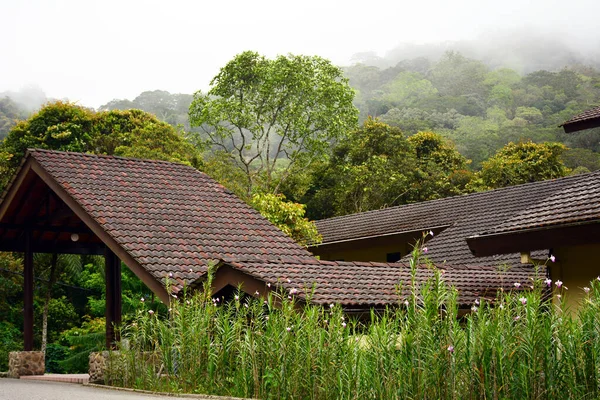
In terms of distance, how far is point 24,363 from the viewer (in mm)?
17047

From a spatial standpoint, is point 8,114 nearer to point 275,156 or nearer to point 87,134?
point 87,134

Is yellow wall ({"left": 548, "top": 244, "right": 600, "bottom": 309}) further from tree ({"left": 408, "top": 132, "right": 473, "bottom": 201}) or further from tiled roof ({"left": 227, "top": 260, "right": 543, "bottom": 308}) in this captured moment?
tree ({"left": 408, "top": 132, "right": 473, "bottom": 201})

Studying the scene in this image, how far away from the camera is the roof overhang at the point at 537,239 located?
11.5 meters

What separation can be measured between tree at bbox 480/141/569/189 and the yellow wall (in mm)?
31335

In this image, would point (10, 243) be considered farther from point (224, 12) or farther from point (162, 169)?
point (224, 12)

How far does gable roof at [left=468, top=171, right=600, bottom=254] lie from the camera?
1158 centimetres

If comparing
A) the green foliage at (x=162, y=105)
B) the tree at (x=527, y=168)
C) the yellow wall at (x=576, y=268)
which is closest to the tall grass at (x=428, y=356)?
the yellow wall at (x=576, y=268)

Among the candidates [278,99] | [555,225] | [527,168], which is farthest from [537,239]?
[527,168]

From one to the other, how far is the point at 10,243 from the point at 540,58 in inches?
5896

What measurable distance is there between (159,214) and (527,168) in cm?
3070

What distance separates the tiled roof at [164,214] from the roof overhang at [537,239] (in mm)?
4580

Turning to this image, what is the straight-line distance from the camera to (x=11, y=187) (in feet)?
54.7

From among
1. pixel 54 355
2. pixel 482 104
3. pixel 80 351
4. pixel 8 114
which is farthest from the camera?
pixel 482 104

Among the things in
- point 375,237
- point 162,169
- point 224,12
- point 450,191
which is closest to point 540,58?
point 224,12
